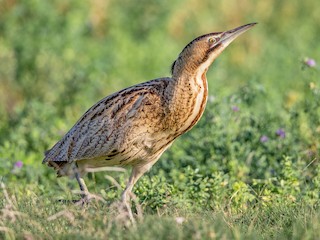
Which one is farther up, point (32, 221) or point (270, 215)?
point (32, 221)

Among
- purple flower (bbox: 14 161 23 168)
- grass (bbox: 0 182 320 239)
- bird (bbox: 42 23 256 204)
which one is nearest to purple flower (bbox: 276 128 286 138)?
bird (bbox: 42 23 256 204)

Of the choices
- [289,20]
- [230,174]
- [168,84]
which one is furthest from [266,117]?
[289,20]

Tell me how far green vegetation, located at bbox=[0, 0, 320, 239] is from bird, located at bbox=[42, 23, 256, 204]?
0.28 meters

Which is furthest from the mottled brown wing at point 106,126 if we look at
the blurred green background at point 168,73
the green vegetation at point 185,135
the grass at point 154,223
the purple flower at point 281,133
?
the purple flower at point 281,133

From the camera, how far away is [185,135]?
852cm

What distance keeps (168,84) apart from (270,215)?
4.06 ft

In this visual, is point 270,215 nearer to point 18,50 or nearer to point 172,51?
point 18,50

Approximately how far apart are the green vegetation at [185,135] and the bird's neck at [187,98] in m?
0.55

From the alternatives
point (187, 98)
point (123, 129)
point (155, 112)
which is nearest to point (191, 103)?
point (187, 98)

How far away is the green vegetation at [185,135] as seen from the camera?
224 inches

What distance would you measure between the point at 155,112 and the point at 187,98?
0.81 feet

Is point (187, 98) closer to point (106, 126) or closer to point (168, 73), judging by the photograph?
point (106, 126)

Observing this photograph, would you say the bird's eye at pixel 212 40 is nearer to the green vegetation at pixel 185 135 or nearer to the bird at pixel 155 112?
the bird at pixel 155 112

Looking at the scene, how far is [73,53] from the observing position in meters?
12.0
